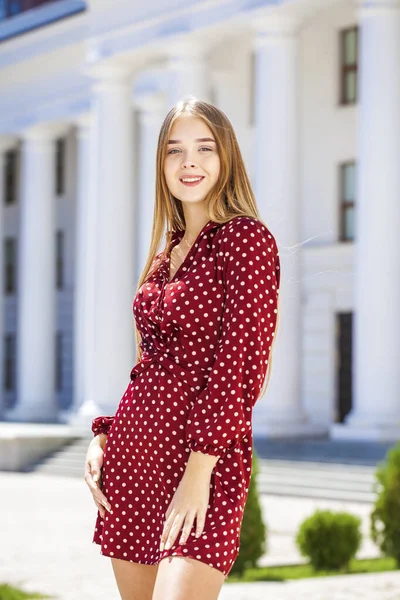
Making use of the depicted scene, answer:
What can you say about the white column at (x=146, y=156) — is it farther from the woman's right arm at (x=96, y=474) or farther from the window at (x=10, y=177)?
the woman's right arm at (x=96, y=474)

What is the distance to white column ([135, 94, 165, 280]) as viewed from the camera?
3772cm

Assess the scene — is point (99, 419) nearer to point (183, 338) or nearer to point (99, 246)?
point (183, 338)

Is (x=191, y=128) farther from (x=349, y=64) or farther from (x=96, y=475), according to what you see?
(x=349, y=64)

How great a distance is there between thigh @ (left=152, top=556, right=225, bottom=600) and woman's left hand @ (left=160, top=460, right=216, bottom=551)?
2.5 inches

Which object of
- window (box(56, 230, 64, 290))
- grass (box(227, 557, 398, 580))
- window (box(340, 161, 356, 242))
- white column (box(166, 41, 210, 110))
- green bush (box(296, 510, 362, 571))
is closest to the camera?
grass (box(227, 557, 398, 580))

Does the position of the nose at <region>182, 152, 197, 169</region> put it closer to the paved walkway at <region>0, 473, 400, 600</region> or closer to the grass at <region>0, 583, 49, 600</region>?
the paved walkway at <region>0, 473, 400, 600</region>

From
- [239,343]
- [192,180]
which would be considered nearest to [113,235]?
[192,180]

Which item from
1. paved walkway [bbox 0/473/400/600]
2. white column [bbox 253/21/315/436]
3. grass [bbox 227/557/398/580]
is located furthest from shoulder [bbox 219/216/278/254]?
white column [bbox 253/21/315/436]

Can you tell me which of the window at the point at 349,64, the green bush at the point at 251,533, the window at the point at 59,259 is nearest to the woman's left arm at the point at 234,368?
the green bush at the point at 251,533

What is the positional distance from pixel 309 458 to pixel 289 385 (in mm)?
4170

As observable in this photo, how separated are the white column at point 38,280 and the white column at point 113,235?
800cm

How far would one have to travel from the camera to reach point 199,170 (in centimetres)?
Result: 452

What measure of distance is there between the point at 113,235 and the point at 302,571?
74.7 ft

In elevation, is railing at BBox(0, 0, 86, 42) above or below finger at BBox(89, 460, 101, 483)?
above
